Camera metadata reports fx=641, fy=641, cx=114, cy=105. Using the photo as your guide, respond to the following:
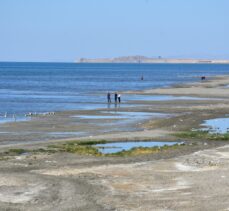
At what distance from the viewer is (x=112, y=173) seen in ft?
86.6

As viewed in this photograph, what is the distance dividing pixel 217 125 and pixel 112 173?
24.0 meters

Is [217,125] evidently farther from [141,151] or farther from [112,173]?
[112,173]

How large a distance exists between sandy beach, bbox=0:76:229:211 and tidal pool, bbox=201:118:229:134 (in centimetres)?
135

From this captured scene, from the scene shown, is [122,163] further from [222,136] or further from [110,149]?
[222,136]

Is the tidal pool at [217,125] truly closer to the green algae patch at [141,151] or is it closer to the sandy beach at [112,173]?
the sandy beach at [112,173]

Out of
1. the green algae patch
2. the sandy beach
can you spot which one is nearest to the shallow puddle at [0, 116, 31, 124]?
the sandy beach

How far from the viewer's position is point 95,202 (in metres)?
20.7

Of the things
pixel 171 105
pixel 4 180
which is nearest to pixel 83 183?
pixel 4 180

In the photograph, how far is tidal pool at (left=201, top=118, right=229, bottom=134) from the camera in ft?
147

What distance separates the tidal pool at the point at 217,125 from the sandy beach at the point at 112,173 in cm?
135

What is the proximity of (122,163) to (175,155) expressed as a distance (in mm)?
3812

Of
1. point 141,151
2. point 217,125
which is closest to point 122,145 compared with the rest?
point 141,151

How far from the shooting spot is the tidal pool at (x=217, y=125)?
44862 mm

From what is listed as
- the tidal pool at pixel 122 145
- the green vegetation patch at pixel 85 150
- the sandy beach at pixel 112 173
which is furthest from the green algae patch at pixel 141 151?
the tidal pool at pixel 122 145
